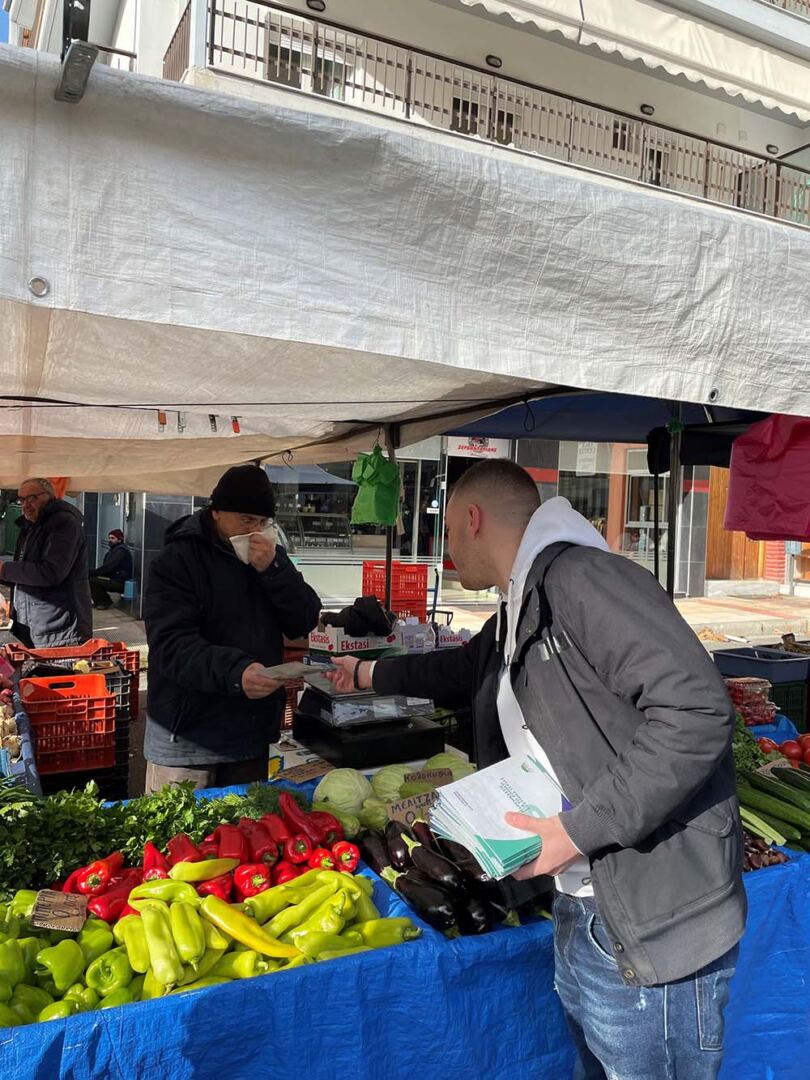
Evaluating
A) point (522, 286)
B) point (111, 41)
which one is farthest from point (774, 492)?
point (111, 41)

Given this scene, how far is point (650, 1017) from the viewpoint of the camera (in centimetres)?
166

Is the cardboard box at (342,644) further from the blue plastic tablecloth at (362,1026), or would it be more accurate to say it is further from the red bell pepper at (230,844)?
the blue plastic tablecloth at (362,1026)

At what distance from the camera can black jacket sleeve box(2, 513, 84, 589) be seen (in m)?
5.85

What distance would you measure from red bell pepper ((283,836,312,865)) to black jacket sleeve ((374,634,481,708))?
0.59 metres

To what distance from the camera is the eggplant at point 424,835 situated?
239 centimetres

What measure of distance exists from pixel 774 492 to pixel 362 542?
1122 cm

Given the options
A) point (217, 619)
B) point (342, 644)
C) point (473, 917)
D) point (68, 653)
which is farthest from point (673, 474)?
point (68, 653)

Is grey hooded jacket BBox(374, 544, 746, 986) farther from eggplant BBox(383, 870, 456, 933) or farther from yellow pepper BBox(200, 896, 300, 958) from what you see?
yellow pepper BBox(200, 896, 300, 958)

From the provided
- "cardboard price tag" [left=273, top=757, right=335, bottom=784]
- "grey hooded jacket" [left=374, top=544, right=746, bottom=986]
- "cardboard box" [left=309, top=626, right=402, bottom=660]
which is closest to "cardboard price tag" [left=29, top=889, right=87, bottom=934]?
"cardboard price tag" [left=273, top=757, right=335, bottom=784]

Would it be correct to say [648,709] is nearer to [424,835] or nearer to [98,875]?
[424,835]

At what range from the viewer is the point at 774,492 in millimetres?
4090

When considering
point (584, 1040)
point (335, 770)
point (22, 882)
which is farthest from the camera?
point (335, 770)

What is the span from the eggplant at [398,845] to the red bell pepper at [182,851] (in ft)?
1.98

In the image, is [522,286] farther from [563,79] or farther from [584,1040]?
[563,79]
